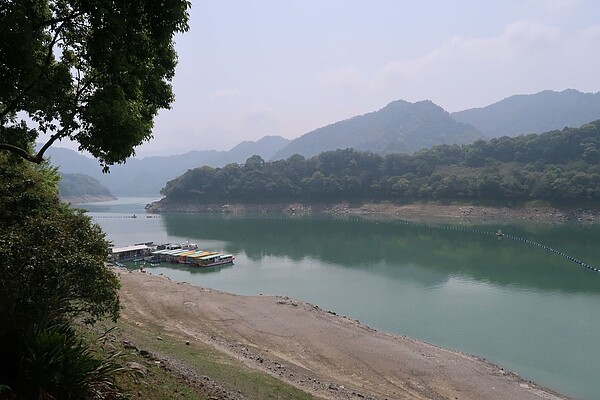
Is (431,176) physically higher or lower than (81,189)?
lower

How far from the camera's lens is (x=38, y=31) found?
18.1 ft

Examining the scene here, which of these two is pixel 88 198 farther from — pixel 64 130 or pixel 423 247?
pixel 64 130

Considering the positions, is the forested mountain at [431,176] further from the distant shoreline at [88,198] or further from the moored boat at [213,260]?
the distant shoreline at [88,198]

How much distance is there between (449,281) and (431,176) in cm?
5300

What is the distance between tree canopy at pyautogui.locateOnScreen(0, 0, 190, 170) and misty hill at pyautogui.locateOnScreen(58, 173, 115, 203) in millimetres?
126551

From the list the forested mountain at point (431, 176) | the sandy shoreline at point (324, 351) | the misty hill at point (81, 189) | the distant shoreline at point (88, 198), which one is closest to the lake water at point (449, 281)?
the sandy shoreline at point (324, 351)

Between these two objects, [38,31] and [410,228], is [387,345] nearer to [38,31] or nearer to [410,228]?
[38,31]

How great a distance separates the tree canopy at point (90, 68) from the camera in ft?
16.5

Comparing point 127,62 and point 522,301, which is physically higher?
point 127,62

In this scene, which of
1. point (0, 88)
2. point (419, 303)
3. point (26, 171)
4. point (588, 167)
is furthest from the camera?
point (588, 167)

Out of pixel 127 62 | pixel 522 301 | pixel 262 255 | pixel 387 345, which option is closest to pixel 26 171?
pixel 127 62

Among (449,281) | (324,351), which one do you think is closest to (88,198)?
(449,281)

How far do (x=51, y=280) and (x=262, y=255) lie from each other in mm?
33561

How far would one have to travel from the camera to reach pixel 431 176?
78500mm
